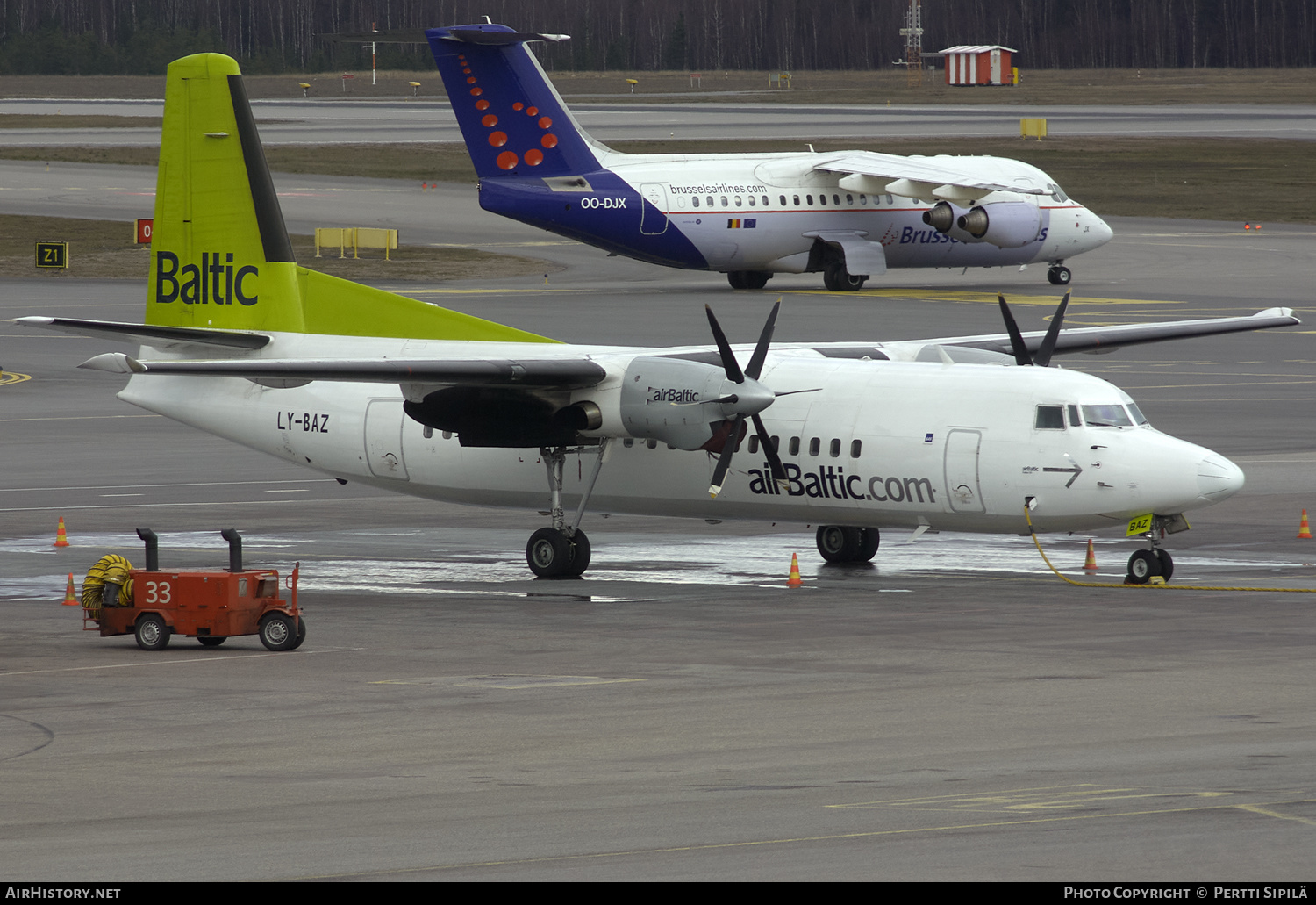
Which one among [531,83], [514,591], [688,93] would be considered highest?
[688,93]

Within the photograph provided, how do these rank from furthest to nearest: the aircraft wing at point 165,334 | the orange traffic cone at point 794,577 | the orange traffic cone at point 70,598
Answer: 1. the aircraft wing at point 165,334
2. the orange traffic cone at point 794,577
3. the orange traffic cone at point 70,598

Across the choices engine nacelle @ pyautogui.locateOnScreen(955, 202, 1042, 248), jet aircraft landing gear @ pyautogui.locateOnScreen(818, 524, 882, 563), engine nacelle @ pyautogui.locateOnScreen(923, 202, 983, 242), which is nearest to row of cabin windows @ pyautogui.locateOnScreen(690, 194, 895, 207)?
engine nacelle @ pyautogui.locateOnScreen(923, 202, 983, 242)

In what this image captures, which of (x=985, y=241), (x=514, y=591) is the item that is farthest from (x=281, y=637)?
(x=985, y=241)

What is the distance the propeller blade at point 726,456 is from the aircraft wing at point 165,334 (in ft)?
25.2

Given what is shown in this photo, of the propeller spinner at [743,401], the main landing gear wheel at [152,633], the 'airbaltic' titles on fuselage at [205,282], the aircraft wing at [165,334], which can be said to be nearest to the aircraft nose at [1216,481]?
the propeller spinner at [743,401]

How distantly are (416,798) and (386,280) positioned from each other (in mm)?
57561

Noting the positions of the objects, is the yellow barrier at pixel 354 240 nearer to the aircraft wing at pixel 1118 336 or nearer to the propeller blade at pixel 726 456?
the aircraft wing at pixel 1118 336

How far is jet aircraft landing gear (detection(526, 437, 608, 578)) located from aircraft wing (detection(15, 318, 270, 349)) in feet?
16.6

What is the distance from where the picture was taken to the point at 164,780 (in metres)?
15.2

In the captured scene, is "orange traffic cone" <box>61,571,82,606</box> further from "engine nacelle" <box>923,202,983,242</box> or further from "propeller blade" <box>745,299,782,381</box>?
"engine nacelle" <box>923,202,983,242</box>

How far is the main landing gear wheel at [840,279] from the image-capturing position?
66375mm

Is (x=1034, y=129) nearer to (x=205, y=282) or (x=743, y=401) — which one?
(x=205, y=282)

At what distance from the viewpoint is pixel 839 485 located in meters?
26.9
